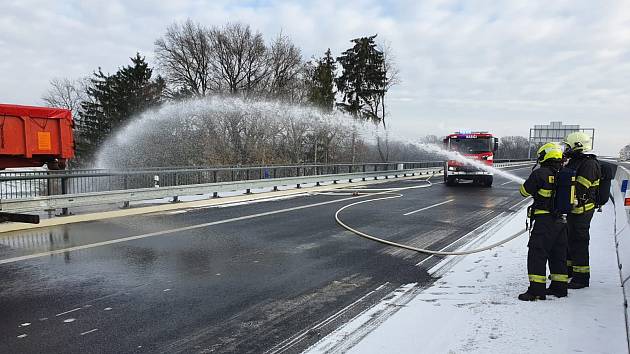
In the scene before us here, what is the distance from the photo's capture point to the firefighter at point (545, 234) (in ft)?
16.3

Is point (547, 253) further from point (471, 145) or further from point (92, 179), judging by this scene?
point (471, 145)

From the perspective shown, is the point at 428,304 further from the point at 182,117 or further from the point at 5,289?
the point at 182,117

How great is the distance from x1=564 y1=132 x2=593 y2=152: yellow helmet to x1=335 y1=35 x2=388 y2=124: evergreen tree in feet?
139

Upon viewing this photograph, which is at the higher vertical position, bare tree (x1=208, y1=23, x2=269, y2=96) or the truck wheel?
A: bare tree (x1=208, y1=23, x2=269, y2=96)

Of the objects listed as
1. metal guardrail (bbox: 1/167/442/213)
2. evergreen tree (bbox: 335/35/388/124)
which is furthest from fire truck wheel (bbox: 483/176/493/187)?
evergreen tree (bbox: 335/35/388/124)

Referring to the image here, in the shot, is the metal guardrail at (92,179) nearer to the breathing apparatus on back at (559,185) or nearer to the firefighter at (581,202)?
the breathing apparatus on back at (559,185)

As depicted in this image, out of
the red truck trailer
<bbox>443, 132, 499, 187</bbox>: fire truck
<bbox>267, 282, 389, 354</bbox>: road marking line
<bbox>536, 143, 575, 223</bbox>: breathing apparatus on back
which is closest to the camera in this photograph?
<bbox>267, 282, 389, 354</bbox>: road marking line

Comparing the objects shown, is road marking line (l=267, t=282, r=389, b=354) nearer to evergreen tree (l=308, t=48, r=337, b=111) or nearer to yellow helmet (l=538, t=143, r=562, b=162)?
yellow helmet (l=538, t=143, r=562, b=162)

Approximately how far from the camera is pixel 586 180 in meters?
5.29

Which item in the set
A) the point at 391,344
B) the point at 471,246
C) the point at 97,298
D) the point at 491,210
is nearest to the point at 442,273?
the point at 471,246

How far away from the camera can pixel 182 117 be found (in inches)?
1447

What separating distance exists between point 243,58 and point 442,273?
138ft

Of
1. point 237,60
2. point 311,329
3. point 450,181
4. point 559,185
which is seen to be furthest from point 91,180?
point 237,60

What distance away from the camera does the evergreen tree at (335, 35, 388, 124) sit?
48.1 metres
